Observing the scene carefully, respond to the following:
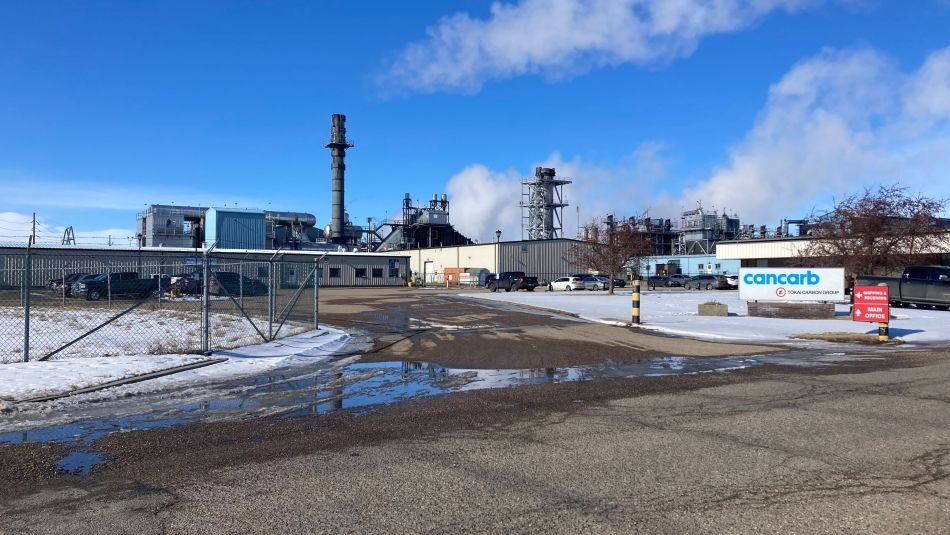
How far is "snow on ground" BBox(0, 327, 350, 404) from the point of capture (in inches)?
377

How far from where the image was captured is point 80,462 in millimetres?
6277

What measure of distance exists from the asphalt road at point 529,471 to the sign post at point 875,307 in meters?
9.92

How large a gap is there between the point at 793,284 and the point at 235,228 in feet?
213

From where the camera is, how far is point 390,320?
24.5 m

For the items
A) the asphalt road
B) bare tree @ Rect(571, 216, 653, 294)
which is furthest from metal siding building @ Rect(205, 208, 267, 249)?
the asphalt road

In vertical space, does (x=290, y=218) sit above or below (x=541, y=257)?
above

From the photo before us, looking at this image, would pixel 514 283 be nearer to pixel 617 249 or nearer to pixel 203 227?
pixel 617 249

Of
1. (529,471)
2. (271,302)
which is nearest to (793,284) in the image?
(271,302)

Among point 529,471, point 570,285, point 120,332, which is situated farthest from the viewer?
point 570,285

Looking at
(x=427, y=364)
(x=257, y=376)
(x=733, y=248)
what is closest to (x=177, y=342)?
(x=257, y=376)

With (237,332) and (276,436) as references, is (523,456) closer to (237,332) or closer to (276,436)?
(276,436)

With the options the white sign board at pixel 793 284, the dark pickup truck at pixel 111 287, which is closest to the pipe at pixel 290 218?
the dark pickup truck at pixel 111 287

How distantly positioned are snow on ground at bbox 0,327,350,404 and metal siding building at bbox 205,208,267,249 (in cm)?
6563

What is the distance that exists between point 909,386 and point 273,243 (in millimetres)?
81265
